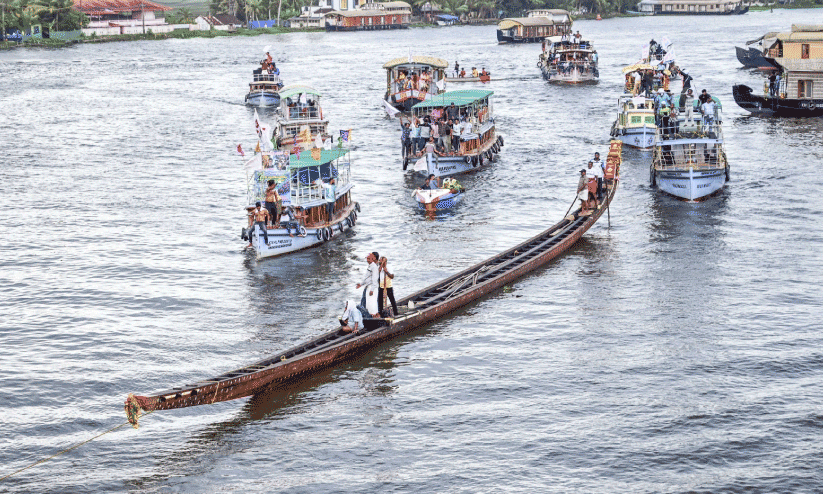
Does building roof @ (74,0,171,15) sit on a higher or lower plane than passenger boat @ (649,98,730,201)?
higher

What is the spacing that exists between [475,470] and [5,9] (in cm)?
16975

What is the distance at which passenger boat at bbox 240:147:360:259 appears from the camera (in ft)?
128

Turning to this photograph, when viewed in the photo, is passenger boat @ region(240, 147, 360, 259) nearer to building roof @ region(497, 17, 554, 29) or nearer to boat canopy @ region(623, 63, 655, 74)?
boat canopy @ region(623, 63, 655, 74)

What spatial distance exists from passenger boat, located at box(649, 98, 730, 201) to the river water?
0.99 meters

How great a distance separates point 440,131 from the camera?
53906 mm

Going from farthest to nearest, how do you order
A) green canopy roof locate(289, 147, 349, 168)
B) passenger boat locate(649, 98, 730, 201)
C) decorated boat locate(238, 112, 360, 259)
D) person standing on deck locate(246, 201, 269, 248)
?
passenger boat locate(649, 98, 730, 201) → green canopy roof locate(289, 147, 349, 168) → decorated boat locate(238, 112, 360, 259) → person standing on deck locate(246, 201, 269, 248)

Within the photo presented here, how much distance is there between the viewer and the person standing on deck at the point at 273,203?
38094 mm

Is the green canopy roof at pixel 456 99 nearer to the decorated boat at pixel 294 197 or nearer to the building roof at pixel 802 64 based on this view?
the decorated boat at pixel 294 197

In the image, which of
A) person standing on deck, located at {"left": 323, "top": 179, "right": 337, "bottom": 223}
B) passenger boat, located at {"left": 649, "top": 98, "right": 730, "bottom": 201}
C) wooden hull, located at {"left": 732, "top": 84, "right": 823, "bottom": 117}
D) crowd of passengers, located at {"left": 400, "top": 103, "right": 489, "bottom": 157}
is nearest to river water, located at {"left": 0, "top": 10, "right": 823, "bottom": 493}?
passenger boat, located at {"left": 649, "top": 98, "right": 730, "bottom": 201}

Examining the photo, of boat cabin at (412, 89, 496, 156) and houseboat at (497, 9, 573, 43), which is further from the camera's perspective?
houseboat at (497, 9, 573, 43)

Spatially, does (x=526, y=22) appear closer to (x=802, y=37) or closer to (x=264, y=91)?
(x=264, y=91)

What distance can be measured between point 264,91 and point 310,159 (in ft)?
167

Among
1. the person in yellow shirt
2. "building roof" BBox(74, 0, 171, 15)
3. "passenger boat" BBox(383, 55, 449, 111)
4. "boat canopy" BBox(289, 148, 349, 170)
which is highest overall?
"building roof" BBox(74, 0, 171, 15)

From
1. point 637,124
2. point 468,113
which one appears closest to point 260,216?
point 468,113
